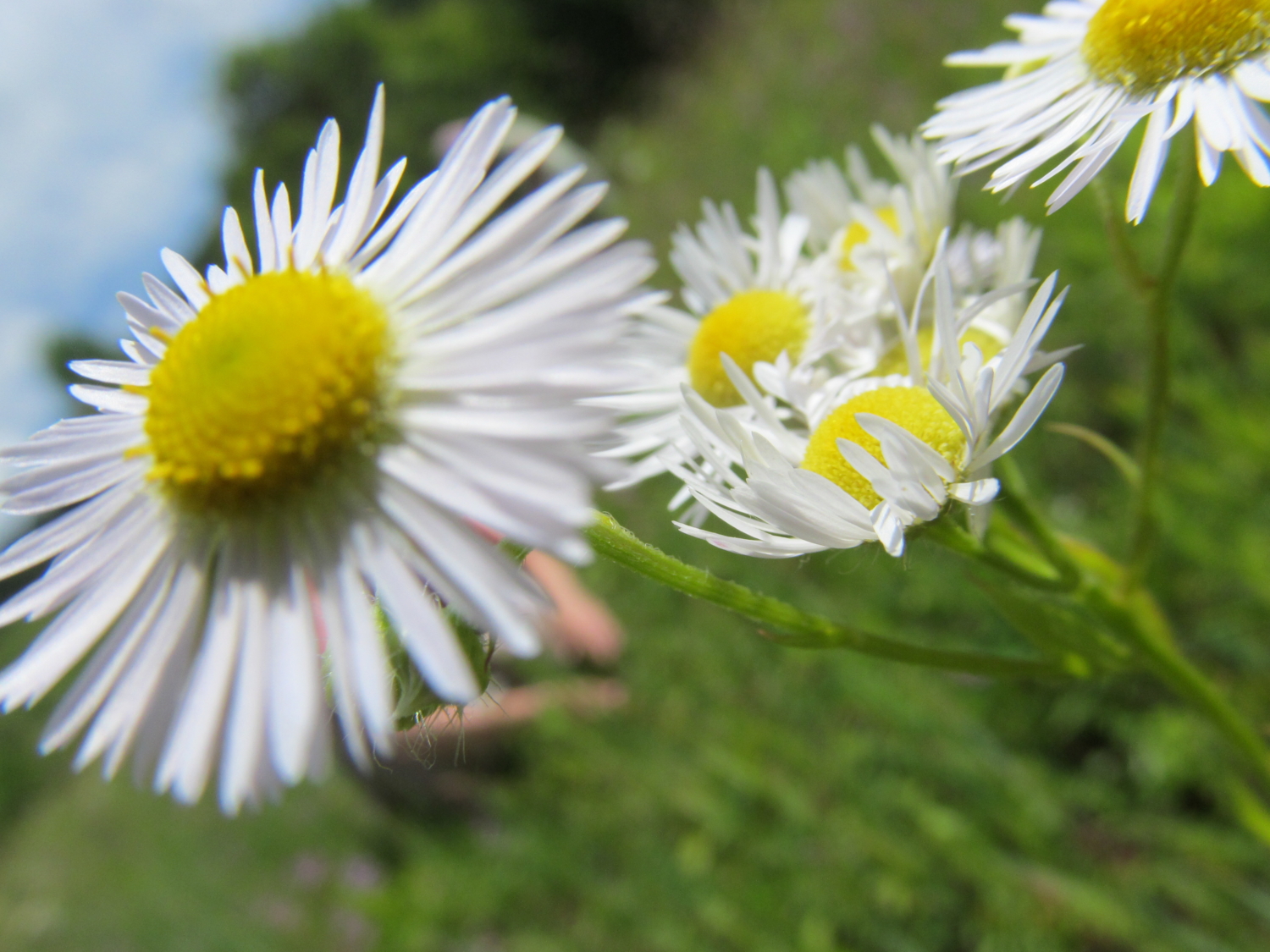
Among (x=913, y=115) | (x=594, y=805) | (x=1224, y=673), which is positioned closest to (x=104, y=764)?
(x=1224, y=673)

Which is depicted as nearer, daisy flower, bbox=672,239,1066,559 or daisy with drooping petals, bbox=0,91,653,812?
daisy with drooping petals, bbox=0,91,653,812

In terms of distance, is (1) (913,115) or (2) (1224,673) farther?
(1) (913,115)

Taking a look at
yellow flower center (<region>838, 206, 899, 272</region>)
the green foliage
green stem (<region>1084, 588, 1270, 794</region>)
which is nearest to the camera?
green stem (<region>1084, 588, 1270, 794</region>)

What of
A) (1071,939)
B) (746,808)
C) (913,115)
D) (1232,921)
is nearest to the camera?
(1232,921)

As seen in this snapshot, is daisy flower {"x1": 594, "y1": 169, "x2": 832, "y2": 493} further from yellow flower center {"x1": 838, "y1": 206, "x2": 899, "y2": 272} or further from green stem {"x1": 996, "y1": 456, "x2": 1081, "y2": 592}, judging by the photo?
green stem {"x1": 996, "y1": 456, "x2": 1081, "y2": 592}

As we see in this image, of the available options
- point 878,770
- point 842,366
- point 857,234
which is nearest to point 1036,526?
point 842,366

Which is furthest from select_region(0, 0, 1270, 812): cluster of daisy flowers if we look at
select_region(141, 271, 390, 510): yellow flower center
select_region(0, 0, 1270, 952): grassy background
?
select_region(0, 0, 1270, 952): grassy background

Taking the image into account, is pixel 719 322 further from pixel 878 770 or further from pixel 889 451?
pixel 878 770

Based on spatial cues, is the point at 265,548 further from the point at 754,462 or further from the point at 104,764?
the point at 754,462
